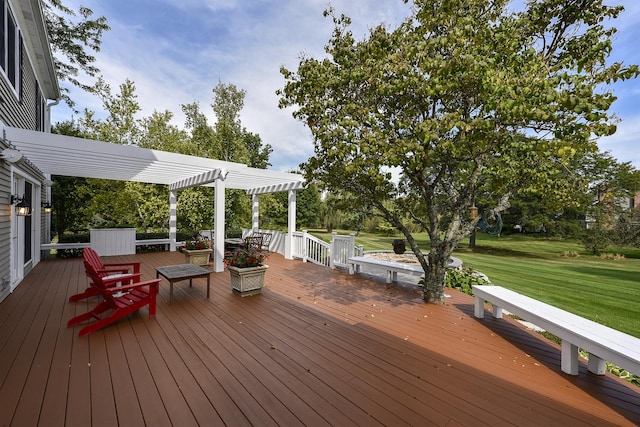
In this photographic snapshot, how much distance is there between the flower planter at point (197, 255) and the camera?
24.6 ft

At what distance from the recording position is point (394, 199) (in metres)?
5.32

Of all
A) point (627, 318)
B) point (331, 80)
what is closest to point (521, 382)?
point (331, 80)

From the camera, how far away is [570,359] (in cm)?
271

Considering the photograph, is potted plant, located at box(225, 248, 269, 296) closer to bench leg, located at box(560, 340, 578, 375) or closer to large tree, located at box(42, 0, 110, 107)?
bench leg, located at box(560, 340, 578, 375)

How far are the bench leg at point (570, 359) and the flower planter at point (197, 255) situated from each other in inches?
298

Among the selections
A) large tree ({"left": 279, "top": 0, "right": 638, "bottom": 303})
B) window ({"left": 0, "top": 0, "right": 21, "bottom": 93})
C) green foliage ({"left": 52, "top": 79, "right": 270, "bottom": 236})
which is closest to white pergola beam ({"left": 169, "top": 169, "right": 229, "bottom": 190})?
green foliage ({"left": 52, "top": 79, "right": 270, "bottom": 236})

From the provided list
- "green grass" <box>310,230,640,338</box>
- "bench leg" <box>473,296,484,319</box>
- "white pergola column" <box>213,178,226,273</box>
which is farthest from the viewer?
"white pergola column" <box>213,178,226,273</box>

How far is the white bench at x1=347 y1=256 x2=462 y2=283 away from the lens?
564 centimetres

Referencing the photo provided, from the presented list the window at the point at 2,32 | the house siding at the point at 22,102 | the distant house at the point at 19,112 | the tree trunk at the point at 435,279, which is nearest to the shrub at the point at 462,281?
the tree trunk at the point at 435,279

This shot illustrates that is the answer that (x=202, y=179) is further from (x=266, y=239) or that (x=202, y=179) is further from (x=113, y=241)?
(x=113, y=241)

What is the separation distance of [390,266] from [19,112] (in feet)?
28.3

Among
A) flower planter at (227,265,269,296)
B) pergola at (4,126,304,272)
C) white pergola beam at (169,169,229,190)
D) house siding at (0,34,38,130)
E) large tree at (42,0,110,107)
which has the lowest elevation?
flower planter at (227,265,269,296)

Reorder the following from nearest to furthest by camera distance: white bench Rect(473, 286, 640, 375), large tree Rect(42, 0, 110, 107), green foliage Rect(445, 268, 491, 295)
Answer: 1. white bench Rect(473, 286, 640, 375)
2. green foliage Rect(445, 268, 491, 295)
3. large tree Rect(42, 0, 110, 107)

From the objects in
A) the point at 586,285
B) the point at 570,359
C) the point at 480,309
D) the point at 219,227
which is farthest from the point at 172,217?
the point at 586,285
